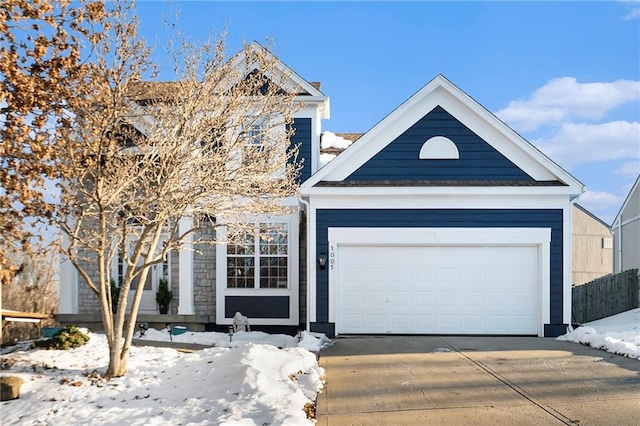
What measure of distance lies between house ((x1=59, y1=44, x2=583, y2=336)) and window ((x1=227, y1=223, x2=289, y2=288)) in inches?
66.4

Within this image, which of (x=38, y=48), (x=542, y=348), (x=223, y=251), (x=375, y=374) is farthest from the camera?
(x=223, y=251)

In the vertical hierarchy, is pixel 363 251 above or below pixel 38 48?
below

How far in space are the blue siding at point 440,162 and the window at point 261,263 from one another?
8.81 ft

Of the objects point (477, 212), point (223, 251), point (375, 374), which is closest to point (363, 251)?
point (477, 212)

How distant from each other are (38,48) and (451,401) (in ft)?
22.7

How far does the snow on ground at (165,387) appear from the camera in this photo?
22.7ft

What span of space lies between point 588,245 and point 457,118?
23.2m

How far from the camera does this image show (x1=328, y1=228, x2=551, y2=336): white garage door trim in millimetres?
12758

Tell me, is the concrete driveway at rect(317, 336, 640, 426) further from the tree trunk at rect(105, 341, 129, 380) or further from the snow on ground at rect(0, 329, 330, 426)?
the tree trunk at rect(105, 341, 129, 380)

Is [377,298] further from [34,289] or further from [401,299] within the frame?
[34,289]

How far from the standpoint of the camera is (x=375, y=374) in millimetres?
8742

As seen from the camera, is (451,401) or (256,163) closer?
(451,401)

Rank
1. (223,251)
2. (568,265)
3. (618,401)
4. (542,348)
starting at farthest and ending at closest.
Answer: (223,251), (568,265), (542,348), (618,401)

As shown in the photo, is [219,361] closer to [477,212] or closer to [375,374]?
[375,374]
